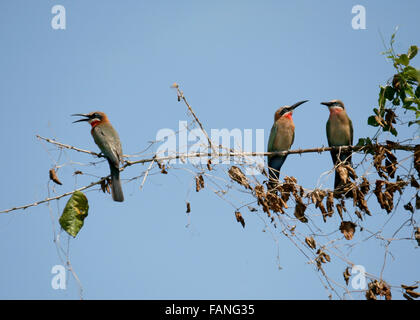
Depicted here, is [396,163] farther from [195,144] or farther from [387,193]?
[195,144]

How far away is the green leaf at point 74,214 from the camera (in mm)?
3979

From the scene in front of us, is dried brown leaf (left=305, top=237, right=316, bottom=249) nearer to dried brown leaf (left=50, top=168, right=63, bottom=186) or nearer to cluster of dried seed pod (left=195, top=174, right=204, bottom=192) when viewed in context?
cluster of dried seed pod (left=195, top=174, right=204, bottom=192)

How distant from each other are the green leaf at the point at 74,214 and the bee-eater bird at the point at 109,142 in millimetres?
773

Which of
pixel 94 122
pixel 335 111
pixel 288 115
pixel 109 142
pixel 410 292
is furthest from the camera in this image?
pixel 288 115

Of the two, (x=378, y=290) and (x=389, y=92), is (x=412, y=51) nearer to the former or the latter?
(x=389, y=92)

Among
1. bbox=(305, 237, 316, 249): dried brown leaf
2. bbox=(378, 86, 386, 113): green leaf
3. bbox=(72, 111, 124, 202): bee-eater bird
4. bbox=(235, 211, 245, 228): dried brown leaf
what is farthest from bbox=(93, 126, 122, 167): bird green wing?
bbox=(378, 86, 386, 113): green leaf

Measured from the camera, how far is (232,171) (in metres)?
4.05

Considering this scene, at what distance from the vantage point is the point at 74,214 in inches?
157

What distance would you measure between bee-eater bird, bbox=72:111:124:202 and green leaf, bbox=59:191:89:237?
30.4 inches

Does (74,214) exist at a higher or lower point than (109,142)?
lower

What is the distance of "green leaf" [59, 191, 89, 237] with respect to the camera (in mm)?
3979

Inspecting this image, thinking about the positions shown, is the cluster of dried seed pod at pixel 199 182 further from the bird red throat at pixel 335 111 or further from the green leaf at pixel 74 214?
the bird red throat at pixel 335 111

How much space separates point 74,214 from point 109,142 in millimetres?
1924

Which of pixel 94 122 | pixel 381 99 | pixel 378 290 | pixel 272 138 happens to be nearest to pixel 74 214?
pixel 378 290
